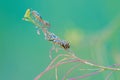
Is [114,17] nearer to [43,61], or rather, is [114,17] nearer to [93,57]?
[93,57]

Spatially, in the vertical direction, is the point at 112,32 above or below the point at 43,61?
above

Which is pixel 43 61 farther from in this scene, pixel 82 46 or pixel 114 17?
pixel 114 17

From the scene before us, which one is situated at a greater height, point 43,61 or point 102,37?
point 102,37

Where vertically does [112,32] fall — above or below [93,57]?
above

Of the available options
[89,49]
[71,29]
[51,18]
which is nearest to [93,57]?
[89,49]

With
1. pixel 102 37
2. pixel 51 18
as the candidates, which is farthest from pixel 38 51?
A: pixel 102 37

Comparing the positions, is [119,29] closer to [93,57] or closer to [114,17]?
[114,17]
